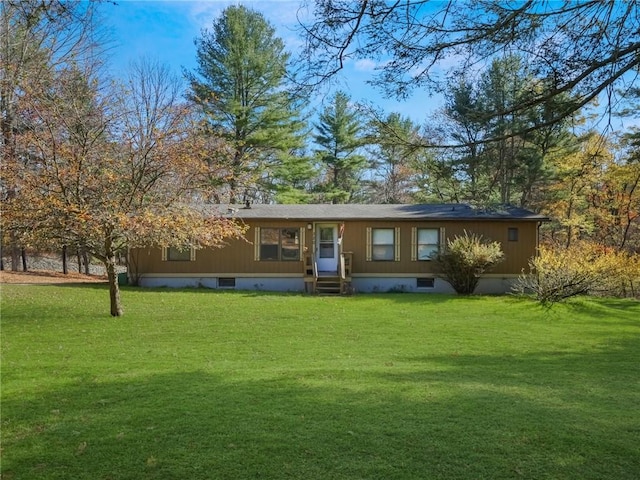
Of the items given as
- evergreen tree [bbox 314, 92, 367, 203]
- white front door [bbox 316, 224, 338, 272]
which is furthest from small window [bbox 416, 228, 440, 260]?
evergreen tree [bbox 314, 92, 367, 203]

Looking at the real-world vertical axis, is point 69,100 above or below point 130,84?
below

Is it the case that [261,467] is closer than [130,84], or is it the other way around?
[261,467]

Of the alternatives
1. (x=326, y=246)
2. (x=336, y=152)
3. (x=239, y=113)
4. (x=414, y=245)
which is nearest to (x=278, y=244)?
(x=326, y=246)

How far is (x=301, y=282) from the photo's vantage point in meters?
16.6

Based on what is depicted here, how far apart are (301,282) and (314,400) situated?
12.4 m

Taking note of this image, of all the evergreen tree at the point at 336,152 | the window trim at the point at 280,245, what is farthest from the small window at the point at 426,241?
the evergreen tree at the point at 336,152

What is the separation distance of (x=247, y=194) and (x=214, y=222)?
995 centimetres

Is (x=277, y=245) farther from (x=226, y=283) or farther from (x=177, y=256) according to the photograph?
(x=177, y=256)

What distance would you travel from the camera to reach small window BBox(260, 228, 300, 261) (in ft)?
54.8

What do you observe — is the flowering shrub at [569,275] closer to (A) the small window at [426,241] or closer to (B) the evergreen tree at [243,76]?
(A) the small window at [426,241]

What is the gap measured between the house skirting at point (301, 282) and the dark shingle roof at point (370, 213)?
206cm

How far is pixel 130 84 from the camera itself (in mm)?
11188

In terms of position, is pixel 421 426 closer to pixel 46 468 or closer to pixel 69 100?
pixel 46 468

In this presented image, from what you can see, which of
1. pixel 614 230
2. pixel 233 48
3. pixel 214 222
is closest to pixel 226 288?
pixel 214 222
